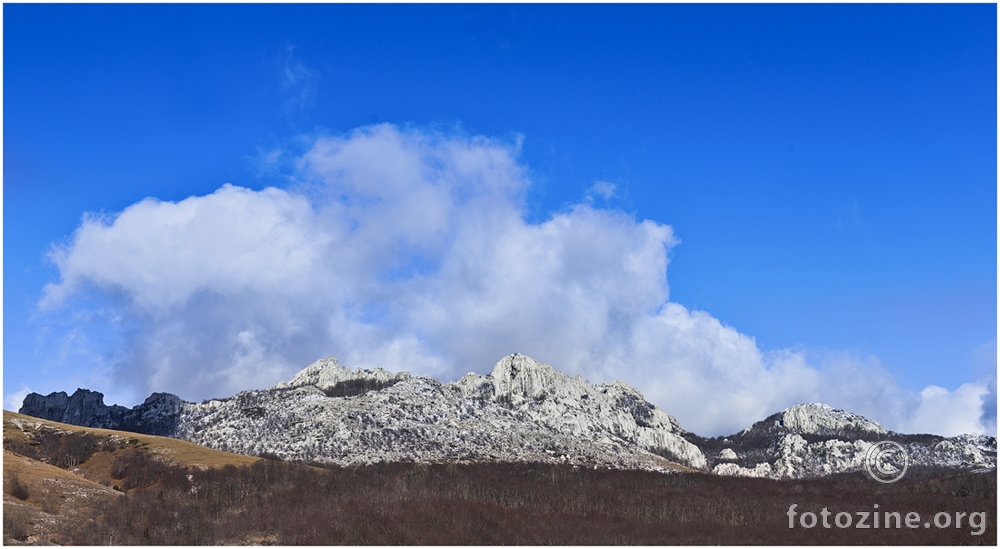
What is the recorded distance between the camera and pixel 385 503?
117 m

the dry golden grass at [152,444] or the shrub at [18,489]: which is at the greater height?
the dry golden grass at [152,444]

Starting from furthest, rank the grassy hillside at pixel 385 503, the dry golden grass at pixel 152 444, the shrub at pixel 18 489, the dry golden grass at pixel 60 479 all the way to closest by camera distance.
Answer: the dry golden grass at pixel 152 444
the grassy hillside at pixel 385 503
the shrub at pixel 18 489
the dry golden grass at pixel 60 479

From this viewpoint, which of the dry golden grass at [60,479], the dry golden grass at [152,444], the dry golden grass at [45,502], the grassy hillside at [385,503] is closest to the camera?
the dry golden grass at [45,502]

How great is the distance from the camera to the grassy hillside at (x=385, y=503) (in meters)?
95.2

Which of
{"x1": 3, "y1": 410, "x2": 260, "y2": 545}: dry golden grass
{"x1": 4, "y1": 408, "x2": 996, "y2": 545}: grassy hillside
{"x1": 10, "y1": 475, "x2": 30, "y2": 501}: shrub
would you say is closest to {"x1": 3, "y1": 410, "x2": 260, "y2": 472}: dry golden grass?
{"x1": 3, "y1": 410, "x2": 260, "y2": 545}: dry golden grass

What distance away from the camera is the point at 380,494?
12825 cm

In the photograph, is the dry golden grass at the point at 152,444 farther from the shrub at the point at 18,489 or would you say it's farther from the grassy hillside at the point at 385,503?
the shrub at the point at 18,489

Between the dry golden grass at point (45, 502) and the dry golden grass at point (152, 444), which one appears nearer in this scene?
the dry golden grass at point (45, 502)

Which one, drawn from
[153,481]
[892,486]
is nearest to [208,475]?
[153,481]

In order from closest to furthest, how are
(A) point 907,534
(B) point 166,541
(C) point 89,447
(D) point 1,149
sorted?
(D) point 1,149 → (B) point 166,541 → (A) point 907,534 → (C) point 89,447

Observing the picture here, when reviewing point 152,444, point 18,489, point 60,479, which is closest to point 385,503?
point 60,479

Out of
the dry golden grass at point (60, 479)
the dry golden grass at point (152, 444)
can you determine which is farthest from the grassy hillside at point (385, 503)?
the dry golden grass at point (152, 444)

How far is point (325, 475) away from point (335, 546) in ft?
181

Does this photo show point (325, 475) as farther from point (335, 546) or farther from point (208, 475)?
point (335, 546)
